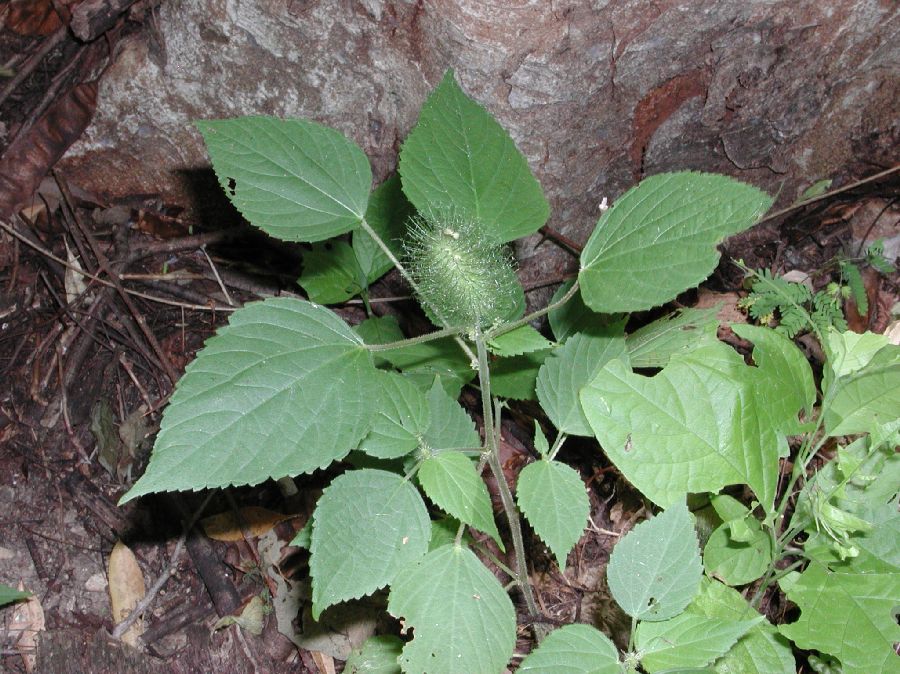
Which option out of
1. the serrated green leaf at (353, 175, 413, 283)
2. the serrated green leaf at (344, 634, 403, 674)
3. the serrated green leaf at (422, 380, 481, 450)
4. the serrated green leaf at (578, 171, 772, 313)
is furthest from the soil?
the serrated green leaf at (578, 171, 772, 313)

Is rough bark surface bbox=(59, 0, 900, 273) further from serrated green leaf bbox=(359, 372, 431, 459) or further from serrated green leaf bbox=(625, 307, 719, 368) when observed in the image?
serrated green leaf bbox=(359, 372, 431, 459)

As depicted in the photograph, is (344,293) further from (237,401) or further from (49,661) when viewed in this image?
(49,661)

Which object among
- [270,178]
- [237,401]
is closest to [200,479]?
[237,401]

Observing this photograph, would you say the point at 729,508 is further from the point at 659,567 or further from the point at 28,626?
the point at 28,626

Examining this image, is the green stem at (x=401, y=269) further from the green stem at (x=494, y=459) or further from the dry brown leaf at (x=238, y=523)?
the dry brown leaf at (x=238, y=523)

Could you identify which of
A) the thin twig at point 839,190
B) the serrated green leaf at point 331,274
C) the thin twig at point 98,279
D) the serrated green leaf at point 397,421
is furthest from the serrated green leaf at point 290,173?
the thin twig at point 839,190
